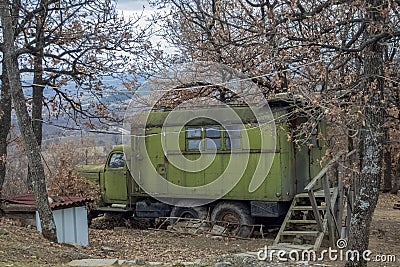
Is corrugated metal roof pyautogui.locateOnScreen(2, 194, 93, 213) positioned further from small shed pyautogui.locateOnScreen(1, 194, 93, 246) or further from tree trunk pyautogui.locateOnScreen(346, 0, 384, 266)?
tree trunk pyautogui.locateOnScreen(346, 0, 384, 266)

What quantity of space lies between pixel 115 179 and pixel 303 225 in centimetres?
580

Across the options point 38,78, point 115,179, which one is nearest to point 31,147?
point 38,78

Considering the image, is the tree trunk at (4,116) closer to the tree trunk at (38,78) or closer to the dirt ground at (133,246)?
the tree trunk at (38,78)

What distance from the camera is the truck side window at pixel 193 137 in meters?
13.6

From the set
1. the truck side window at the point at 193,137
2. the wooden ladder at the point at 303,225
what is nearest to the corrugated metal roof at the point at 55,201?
the truck side window at the point at 193,137

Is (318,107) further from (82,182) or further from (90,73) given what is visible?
(82,182)

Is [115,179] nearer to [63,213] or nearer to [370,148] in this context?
[63,213]

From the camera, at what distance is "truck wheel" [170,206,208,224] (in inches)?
548

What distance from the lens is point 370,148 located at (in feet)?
26.6

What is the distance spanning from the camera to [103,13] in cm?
1178

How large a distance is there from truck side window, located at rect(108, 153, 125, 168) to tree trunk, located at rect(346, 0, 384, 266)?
8636 millimetres

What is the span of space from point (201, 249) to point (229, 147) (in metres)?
2.76

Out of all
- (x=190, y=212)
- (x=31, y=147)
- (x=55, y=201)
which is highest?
(x=31, y=147)

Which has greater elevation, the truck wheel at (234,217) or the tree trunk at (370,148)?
the tree trunk at (370,148)
